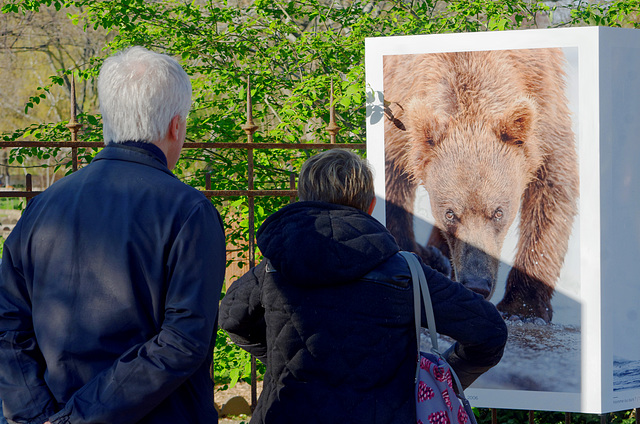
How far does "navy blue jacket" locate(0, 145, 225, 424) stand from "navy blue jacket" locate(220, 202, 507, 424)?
26 cm

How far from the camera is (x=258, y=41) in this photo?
18.2 feet

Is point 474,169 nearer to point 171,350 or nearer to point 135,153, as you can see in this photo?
point 135,153

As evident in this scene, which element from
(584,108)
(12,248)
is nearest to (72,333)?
(12,248)

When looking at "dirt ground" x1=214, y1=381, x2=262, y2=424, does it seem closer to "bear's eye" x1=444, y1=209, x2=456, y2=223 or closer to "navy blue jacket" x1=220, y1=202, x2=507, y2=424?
"bear's eye" x1=444, y1=209, x2=456, y2=223

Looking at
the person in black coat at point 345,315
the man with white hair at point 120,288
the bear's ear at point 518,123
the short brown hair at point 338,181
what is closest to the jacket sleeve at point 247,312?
the person in black coat at point 345,315

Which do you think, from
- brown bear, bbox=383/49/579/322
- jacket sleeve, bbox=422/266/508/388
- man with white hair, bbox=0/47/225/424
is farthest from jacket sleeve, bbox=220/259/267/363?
brown bear, bbox=383/49/579/322

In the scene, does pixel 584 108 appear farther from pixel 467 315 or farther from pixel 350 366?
pixel 350 366

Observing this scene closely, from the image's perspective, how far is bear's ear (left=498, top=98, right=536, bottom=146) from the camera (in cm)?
277

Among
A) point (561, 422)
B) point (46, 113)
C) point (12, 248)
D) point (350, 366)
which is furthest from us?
point (46, 113)

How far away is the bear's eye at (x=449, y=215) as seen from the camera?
2.86 meters

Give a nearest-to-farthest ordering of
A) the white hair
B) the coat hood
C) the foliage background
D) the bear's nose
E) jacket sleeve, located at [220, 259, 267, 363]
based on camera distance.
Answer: the white hair
the coat hood
jacket sleeve, located at [220, 259, 267, 363]
the bear's nose
the foliage background

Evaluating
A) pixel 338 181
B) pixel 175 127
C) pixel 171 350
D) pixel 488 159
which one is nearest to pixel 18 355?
pixel 171 350

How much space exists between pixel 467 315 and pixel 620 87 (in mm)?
1539

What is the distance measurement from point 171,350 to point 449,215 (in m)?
1.73
